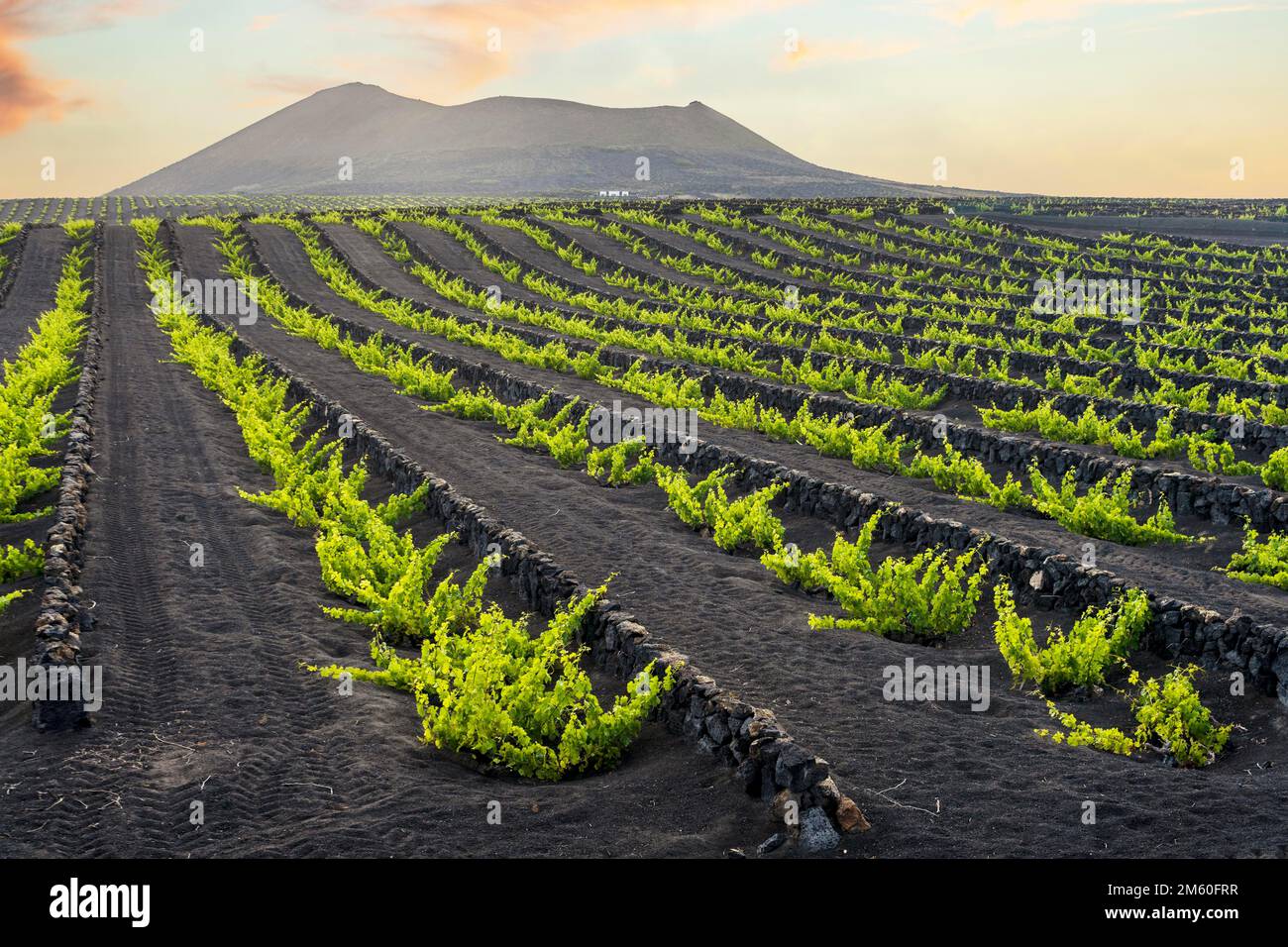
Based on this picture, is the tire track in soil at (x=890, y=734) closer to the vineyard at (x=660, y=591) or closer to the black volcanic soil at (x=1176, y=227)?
the vineyard at (x=660, y=591)

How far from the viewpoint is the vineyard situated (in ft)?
25.8

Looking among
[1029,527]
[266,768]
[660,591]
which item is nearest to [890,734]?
[660,591]

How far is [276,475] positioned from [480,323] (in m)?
22.1

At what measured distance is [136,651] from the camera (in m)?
10.9

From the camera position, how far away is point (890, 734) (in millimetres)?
9172

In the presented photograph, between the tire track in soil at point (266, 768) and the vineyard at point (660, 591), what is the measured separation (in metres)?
0.04

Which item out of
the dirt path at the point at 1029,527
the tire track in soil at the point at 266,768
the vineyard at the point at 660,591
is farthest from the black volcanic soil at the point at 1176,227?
the tire track in soil at the point at 266,768

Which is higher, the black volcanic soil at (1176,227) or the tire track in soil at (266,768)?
the black volcanic soil at (1176,227)

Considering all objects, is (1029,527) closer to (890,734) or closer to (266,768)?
(890,734)

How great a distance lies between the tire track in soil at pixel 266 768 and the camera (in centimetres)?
740

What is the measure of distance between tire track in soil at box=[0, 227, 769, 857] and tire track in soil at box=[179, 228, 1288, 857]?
1.17 m

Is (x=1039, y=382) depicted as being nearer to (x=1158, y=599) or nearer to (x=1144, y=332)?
(x=1144, y=332)
